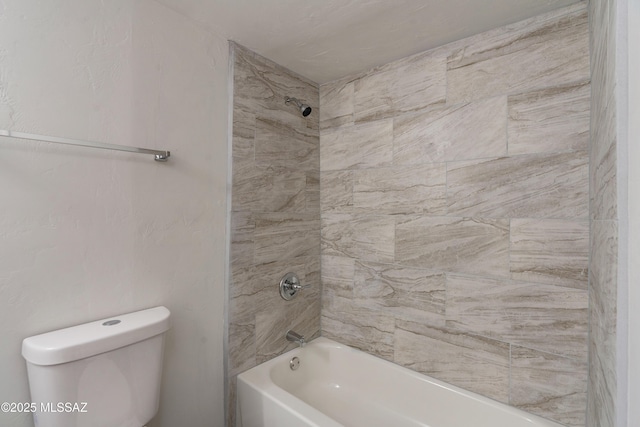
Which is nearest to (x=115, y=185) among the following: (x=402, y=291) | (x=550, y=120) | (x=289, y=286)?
(x=289, y=286)

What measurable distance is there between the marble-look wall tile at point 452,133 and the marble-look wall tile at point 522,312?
631 millimetres

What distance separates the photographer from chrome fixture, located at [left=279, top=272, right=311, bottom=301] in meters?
1.86

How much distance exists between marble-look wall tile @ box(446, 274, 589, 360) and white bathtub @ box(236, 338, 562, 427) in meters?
0.33

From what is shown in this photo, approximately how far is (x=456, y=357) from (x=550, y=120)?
121 centimetres

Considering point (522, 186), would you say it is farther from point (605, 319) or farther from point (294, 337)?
point (294, 337)

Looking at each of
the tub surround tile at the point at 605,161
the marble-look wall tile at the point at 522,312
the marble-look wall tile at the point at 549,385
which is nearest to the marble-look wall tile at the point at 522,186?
the tub surround tile at the point at 605,161

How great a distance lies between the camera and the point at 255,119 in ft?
5.63

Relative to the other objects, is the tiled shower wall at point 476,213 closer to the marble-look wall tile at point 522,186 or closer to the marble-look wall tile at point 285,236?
the marble-look wall tile at point 522,186

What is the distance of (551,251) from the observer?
1323 millimetres

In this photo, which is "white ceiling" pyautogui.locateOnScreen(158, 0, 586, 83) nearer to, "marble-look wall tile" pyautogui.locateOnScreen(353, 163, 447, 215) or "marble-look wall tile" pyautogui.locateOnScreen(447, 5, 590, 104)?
"marble-look wall tile" pyautogui.locateOnScreen(447, 5, 590, 104)

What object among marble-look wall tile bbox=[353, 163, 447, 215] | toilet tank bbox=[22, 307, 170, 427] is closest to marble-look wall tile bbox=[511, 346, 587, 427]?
marble-look wall tile bbox=[353, 163, 447, 215]

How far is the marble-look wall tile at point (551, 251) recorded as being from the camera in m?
1.27

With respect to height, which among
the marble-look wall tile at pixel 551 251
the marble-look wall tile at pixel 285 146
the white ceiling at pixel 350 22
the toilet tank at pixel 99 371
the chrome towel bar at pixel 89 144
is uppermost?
the white ceiling at pixel 350 22

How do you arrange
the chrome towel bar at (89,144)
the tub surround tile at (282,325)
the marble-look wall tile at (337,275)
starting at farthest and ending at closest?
1. the marble-look wall tile at (337,275)
2. the tub surround tile at (282,325)
3. the chrome towel bar at (89,144)
